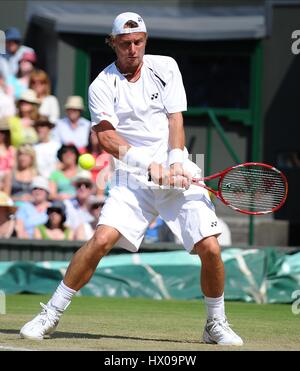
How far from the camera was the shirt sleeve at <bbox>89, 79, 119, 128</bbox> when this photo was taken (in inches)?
293

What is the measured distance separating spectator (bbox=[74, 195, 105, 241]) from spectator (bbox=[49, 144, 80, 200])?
0.43 m

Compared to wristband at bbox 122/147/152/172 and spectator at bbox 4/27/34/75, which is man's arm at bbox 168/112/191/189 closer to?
wristband at bbox 122/147/152/172

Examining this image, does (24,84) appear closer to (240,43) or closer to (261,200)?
(240,43)

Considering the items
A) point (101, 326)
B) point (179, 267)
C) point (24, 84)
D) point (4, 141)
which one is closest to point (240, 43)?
point (24, 84)

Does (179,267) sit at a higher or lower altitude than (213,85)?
lower

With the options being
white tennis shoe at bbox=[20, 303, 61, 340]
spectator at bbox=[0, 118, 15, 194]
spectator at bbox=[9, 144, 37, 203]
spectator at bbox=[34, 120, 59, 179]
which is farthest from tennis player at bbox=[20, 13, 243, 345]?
spectator at bbox=[34, 120, 59, 179]

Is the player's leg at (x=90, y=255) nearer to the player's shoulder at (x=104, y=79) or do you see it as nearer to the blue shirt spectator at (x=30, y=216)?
the player's shoulder at (x=104, y=79)

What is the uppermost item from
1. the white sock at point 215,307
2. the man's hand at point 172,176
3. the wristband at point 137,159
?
the wristband at point 137,159

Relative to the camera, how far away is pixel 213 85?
16.6 m

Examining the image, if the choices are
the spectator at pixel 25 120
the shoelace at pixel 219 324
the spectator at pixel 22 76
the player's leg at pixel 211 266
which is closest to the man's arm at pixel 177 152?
the player's leg at pixel 211 266

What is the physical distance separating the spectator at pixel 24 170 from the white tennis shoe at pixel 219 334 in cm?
640

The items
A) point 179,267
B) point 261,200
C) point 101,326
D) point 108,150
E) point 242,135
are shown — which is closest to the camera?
point 108,150

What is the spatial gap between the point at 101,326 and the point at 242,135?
320 inches

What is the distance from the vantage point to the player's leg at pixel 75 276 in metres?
7.36
